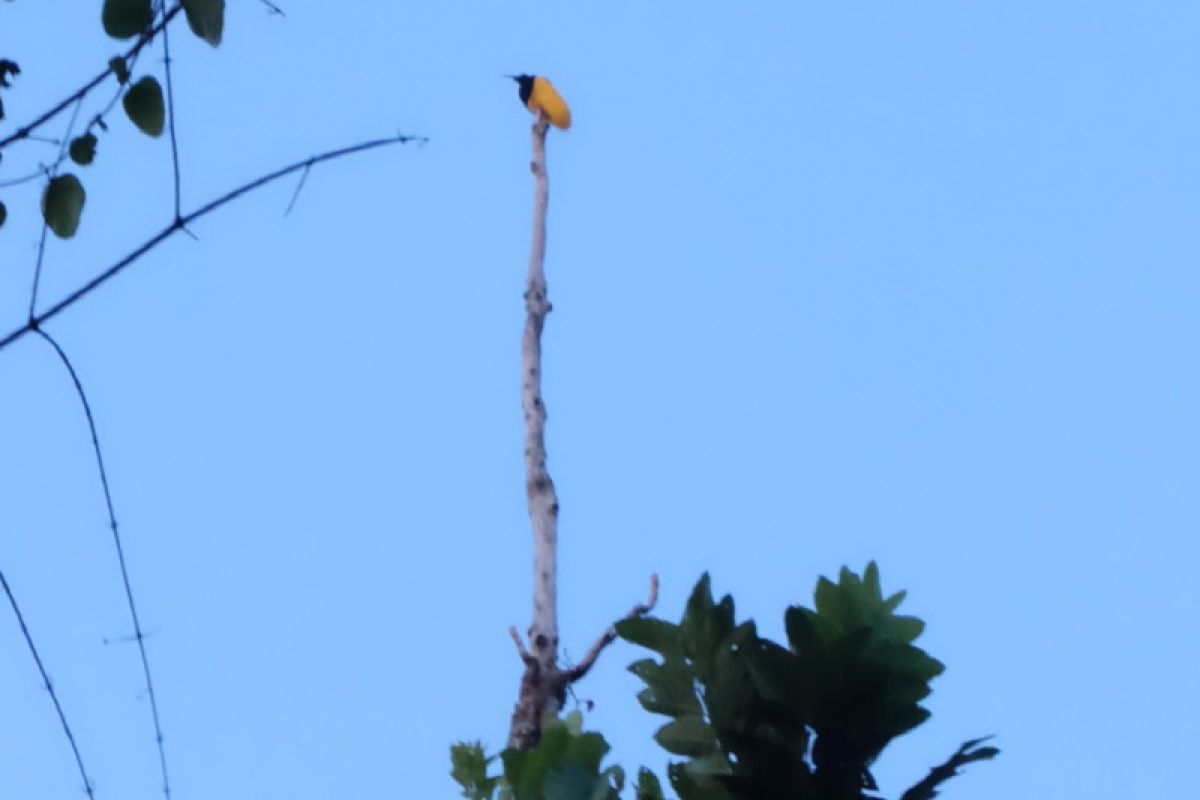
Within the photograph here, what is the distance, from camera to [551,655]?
328cm

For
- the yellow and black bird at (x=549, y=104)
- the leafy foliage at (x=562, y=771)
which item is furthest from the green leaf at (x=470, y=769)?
the yellow and black bird at (x=549, y=104)

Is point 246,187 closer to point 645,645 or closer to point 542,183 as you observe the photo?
point 645,645

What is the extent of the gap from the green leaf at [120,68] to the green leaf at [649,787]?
96 centimetres

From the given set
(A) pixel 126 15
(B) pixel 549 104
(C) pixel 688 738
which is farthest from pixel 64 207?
(B) pixel 549 104

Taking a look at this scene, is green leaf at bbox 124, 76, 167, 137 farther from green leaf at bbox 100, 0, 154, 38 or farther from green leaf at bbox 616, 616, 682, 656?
green leaf at bbox 616, 616, 682, 656

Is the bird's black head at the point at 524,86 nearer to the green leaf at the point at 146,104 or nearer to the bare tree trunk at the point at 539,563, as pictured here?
the bare tree trunk at the point at 539,563

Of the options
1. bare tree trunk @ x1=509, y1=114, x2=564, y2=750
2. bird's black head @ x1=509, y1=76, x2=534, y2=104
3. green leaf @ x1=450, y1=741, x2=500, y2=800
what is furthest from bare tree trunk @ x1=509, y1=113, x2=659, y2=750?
bird's black head @ x1=509, y1=76, x2=534, y2=104

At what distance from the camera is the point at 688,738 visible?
72.0 inches

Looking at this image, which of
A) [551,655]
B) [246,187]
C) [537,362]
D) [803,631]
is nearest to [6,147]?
[246,187]

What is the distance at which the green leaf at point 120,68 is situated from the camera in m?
1.85

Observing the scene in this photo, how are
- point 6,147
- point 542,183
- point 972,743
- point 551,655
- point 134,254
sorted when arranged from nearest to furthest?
point 134,254, point 972,743, point 6,147, point 551,655, point 542,183

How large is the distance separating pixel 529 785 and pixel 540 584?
1599 millimetres

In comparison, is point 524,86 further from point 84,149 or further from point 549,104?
point 84,149

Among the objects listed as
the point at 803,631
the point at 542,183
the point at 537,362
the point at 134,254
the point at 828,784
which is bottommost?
the point at 828,784
